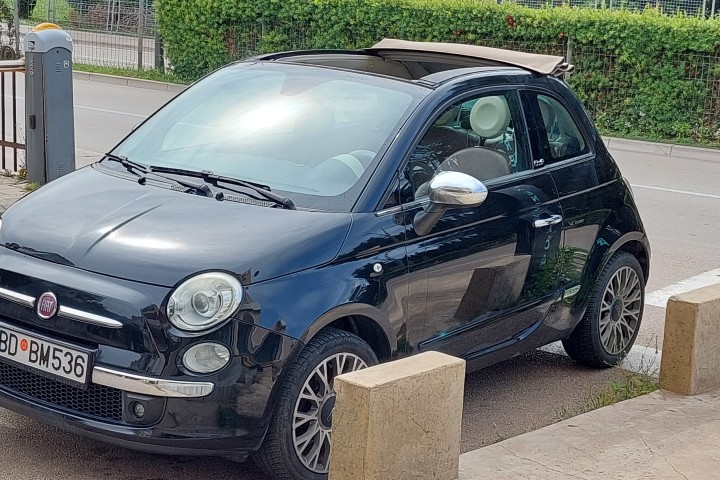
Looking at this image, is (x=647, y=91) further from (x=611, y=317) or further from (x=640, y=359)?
(x=611, y=317)

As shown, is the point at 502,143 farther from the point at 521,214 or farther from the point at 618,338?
the point at 618,338

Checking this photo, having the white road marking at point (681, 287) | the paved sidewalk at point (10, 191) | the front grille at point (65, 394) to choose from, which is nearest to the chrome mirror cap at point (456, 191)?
the front grille at point (65, 394)

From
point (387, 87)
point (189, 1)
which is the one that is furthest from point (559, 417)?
point (189, 1)

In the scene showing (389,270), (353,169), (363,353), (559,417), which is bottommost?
(559,417)

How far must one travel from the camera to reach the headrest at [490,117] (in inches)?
218

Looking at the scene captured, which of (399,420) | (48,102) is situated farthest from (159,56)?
(399,420)

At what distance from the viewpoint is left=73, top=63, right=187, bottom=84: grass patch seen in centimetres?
2320

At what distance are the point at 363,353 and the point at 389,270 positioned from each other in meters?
0.36

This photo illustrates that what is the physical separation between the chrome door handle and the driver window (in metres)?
0.27

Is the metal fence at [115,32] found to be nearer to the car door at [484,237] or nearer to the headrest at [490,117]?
the headrest at [490,117]

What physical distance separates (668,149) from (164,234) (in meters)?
13.3

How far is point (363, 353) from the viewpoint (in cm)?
457

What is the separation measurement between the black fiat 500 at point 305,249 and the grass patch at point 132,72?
17.3 m

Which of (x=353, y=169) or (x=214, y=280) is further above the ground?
(x=353, y=169)
